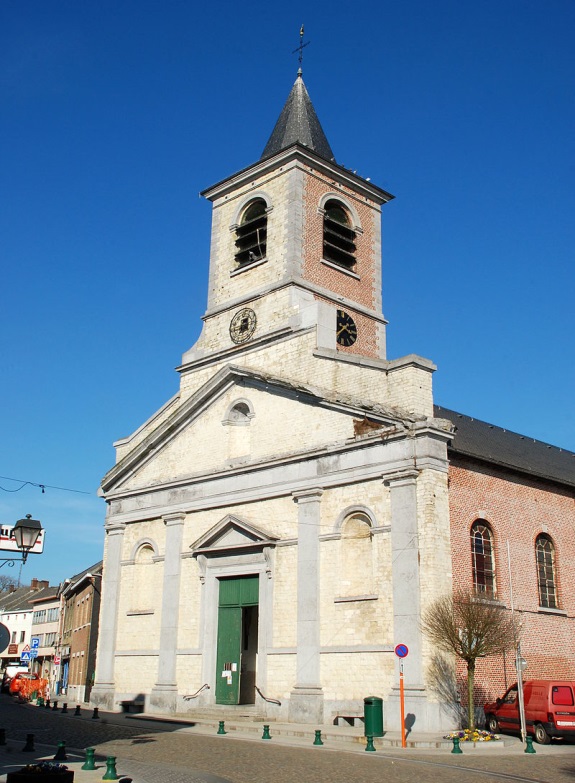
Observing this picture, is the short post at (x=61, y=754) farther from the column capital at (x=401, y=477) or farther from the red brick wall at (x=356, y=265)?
the red brick wall at (x=356, y=265)

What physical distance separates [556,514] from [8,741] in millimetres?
15789

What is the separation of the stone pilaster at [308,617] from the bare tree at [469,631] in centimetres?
354

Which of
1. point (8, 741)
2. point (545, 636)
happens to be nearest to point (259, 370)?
point (545, 636)

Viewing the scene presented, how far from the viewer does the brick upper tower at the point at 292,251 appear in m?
26.7

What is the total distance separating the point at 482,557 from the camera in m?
21.3

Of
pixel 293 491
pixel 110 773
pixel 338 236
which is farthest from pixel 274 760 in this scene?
pixel 338 236

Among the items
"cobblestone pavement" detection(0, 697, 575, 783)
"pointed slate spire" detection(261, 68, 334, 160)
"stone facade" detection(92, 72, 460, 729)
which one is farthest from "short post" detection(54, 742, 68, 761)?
"pointed slate spire" detection(261, 68, 334, 160)

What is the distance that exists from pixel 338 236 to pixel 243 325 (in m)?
4.68

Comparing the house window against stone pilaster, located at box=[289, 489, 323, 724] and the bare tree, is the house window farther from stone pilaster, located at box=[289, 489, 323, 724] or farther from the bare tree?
stone pilaster, located at box=[289, 489, 323, 724]

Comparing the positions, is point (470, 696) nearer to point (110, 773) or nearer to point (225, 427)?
point (110, 773)

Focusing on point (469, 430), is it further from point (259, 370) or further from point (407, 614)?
point (407, 614)

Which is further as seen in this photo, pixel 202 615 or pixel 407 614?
pixel 202 615

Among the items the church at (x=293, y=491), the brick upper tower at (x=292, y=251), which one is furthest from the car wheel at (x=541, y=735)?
the brick upper tower at (x=292, y=251)

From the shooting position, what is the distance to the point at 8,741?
1594cm
